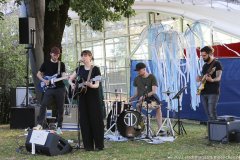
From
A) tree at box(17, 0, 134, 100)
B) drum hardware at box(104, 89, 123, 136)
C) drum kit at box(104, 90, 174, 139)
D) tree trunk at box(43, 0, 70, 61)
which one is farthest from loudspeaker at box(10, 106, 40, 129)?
drum kit at box(104, 90, 174, 139)

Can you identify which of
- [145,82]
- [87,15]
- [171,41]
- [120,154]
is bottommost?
[120,154]

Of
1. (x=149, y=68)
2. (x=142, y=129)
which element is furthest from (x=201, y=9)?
(x=142, y=129)

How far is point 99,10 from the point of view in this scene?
40.9 feet

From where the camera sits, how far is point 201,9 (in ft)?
49.8

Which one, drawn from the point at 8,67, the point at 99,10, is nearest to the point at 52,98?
the point at 99,10

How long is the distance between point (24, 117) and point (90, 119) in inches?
188

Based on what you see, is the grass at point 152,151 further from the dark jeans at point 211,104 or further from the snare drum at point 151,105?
the snare drum at point 151,105

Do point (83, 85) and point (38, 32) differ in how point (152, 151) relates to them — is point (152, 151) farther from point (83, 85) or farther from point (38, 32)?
point (38, 32)

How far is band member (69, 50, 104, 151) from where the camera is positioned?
283 inches

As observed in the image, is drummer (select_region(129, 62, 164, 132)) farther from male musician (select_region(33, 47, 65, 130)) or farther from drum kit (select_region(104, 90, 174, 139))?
male musician (select_region(33, 47, 65, 130))

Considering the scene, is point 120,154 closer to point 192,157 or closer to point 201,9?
point 192,157

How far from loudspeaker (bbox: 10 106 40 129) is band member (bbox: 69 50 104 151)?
169 inches

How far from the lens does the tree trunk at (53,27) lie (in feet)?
39.9

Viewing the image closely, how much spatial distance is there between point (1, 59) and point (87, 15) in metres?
4.40
